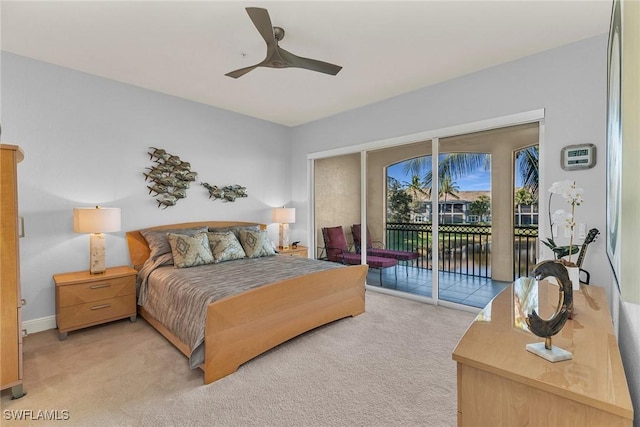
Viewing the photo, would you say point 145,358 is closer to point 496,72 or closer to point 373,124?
point 373,124

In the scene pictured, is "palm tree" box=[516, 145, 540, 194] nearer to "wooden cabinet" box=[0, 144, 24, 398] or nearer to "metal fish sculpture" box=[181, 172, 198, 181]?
"metal fish sculpture" box=[181, 172, 198, 181]

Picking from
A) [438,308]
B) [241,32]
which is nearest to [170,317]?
[241,32]

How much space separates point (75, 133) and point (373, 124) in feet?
12.4

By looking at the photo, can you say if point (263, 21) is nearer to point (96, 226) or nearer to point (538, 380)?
Answer: point (538, 380)

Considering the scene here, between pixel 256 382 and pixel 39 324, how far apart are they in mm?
2636

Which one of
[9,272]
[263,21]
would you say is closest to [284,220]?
[263,21]

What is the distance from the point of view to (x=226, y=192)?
4.68 m

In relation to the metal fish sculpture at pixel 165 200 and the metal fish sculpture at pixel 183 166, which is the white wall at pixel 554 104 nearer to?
the metal fish sculpture at pixel 183 166

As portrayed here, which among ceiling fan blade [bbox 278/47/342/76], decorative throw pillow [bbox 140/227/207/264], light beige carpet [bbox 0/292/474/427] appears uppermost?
ceiling fan blade [bbox 278/47/342/76]

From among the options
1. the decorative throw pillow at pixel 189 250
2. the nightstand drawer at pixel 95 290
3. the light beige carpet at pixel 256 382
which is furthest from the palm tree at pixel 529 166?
the nightstand drawer at pixel 95 290

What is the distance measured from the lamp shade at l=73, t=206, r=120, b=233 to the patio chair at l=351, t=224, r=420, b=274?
332cm

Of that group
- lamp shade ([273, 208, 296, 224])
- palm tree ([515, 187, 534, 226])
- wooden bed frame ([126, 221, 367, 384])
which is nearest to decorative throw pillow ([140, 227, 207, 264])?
wooden bed frame ([126, 221, 367, 384])

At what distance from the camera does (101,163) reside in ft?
11.6

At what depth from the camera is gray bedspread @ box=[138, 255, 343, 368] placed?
235 cm
